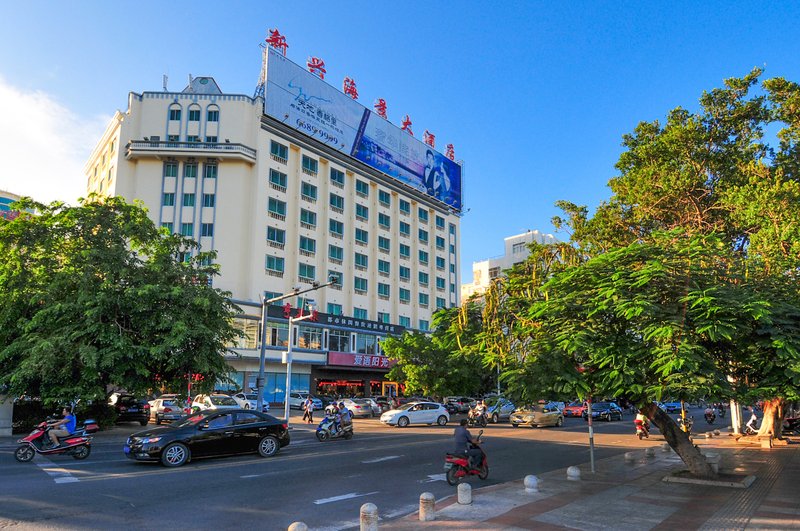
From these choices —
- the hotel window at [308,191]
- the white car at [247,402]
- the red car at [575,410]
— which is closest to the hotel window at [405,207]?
the hotel window at [308,191]

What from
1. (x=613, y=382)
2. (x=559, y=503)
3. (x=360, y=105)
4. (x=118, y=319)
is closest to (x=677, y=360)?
(x=613, y=382)

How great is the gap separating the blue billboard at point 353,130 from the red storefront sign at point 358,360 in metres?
19.7

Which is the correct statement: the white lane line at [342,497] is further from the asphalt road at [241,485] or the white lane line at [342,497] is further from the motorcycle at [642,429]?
the motorcycle at [642,429]

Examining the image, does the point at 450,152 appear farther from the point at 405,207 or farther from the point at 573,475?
the point at 573,475

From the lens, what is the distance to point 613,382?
11430 mm

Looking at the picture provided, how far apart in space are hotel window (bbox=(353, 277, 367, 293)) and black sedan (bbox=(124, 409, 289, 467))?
3734cm

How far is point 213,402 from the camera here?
29734 mm

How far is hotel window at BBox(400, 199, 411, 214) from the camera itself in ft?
200

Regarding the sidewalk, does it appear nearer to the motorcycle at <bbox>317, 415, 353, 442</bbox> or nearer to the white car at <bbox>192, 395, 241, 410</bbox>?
the motorcycle at <bbox>317, 415, 353, 442</bbox>

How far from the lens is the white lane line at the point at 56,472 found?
39.3 feet

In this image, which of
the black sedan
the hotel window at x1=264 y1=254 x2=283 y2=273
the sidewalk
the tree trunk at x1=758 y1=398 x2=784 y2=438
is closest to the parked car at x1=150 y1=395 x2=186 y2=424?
the black sedan

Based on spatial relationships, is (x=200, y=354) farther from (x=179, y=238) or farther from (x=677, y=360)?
(x=677, y=360)

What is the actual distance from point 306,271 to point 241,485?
38168mm

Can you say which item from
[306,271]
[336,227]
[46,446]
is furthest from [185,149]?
[46,446]
